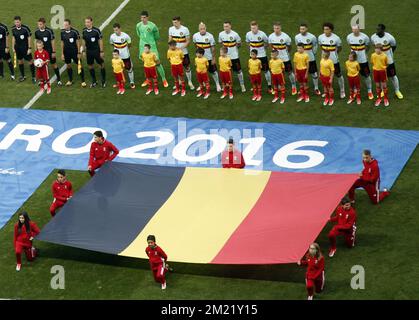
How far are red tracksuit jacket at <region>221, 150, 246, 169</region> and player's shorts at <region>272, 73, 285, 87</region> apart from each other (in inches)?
195

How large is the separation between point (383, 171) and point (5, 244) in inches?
351

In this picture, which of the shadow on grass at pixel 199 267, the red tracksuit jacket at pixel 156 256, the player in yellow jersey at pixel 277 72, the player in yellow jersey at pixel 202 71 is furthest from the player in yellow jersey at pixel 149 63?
the red tracksuit jacket at pixel 156 256

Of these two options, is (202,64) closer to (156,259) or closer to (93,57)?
(93,57)

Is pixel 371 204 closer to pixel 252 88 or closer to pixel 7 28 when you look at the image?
pixel 252 88

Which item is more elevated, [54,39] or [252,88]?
[54,39]

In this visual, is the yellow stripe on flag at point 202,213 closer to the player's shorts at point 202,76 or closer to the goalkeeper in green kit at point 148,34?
the player's shorts at point 202,76

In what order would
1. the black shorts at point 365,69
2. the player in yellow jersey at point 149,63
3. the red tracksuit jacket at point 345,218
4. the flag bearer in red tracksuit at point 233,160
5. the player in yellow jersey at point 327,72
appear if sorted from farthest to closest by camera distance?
the player in yellow jersey at point 149,63 → the black shorts at point 365,69 → the player in yellow jersey at point 327,72 → the flag bearer in red tracksuit at point 233,160 → the red tracksuit jacket at point 345,218

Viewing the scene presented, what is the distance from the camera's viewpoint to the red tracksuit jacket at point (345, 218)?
24.8 m

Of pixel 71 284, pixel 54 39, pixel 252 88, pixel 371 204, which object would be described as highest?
pixel 54 39

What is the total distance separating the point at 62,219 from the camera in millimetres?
25719

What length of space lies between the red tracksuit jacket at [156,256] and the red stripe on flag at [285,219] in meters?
1.03

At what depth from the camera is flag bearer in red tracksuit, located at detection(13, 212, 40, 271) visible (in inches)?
989

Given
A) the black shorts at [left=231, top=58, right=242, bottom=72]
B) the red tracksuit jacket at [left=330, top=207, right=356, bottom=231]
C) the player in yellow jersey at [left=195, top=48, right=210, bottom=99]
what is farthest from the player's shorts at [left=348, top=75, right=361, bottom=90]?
the red tracksuit jacket at [left=330, top=207, right=356, bottom=231]

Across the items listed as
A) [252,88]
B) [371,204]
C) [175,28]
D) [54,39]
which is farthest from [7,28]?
[371,204]
